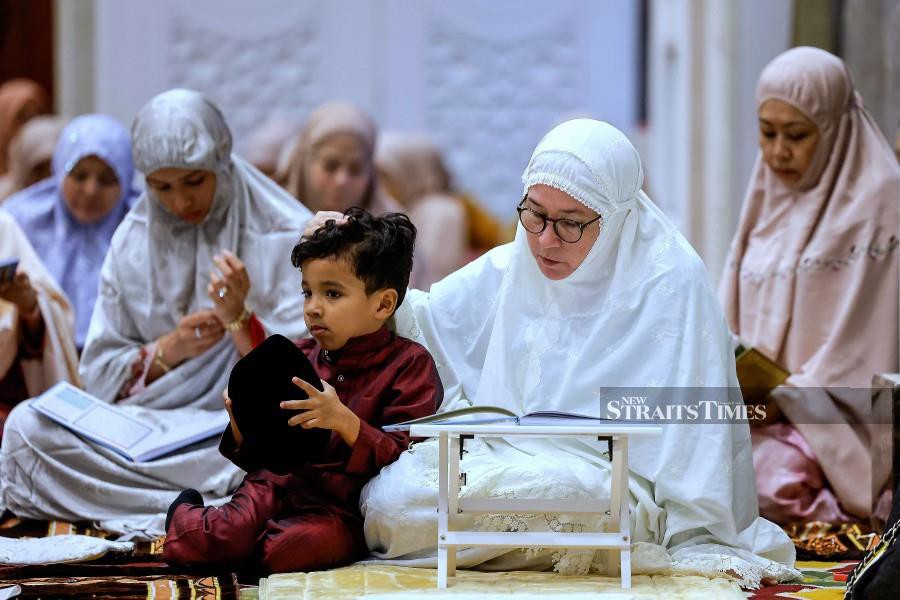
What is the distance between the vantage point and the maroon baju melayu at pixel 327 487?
3703 millimetres

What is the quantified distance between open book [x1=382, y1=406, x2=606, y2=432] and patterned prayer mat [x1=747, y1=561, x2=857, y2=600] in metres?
0.58

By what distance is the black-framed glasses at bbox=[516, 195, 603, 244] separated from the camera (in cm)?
388

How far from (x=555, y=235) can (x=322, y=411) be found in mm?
775

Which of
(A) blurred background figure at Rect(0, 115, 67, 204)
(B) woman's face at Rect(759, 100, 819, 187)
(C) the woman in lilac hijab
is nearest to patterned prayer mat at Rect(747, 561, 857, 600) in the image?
(B) woman's face at Rect(759, 100, 819, 187)

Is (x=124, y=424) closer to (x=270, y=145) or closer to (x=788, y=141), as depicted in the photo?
(x=788, y=141)

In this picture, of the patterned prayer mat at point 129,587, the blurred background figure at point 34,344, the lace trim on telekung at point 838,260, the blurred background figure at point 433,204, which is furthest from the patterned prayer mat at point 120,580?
the blurred background figure at point 433,204

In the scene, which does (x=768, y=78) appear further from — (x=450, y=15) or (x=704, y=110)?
(x=450, y=15)

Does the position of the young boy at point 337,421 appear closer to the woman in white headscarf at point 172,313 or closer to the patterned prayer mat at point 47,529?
the patterned prayer mat at point 47,529

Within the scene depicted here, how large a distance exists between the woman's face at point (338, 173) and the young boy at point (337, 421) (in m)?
2.78

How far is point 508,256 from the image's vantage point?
167 inches

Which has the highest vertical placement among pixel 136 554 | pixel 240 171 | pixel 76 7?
pixel 76 7

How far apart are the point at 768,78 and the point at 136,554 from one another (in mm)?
2796

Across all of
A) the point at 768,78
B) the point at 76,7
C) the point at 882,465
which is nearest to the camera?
the point at 882,465

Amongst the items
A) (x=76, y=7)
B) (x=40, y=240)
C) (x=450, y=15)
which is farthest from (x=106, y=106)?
(x=40, y=240)
